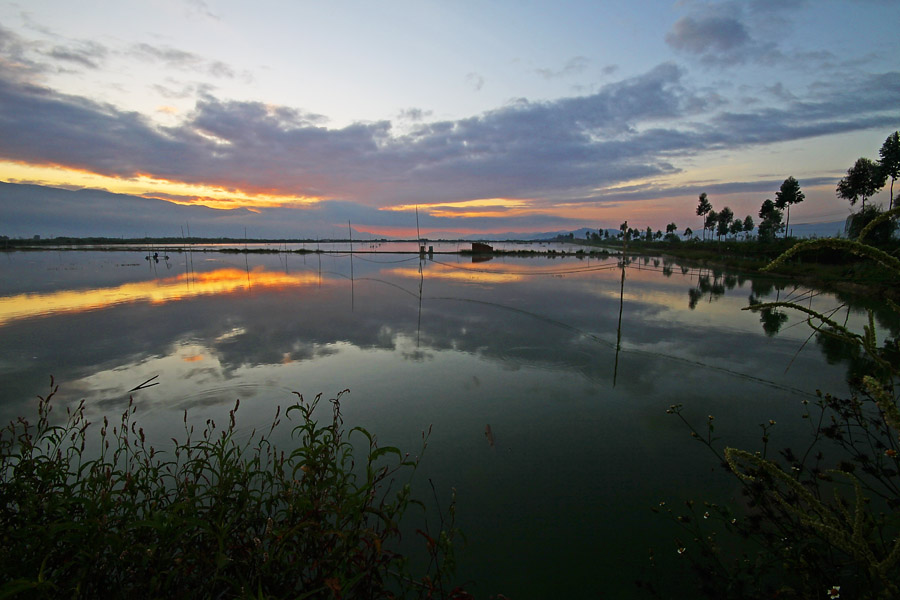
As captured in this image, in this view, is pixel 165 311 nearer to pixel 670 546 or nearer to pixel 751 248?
pixel 670 546

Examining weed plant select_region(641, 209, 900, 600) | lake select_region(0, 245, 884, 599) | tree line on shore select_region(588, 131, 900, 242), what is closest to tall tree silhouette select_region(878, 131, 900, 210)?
tree line on shore select_region(588, 131, 900, 242)

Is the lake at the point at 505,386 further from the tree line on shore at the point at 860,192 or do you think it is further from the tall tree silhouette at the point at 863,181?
the tall tree silhouette at the point at 863,181

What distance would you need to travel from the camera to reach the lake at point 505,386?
327cm

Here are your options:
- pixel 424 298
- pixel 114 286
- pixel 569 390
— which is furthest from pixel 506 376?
pixel 114 286

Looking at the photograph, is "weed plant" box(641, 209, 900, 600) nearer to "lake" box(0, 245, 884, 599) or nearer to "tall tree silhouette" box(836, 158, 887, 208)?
"lake" box(0, 245, 884, 599)

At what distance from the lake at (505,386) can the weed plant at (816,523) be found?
0.93ft

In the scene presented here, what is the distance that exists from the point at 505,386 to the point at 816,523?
4.83 m

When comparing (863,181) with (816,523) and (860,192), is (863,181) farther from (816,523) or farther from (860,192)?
(816,523)

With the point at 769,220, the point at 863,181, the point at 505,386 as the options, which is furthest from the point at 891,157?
the point at 505,386

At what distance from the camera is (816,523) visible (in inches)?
54.8

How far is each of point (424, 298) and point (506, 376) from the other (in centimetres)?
894

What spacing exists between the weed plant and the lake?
0.28 m

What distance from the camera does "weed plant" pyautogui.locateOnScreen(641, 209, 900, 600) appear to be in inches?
55.7

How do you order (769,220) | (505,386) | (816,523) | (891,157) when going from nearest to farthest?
(816,523) → (505,386) → (891,157) → (769,220)
